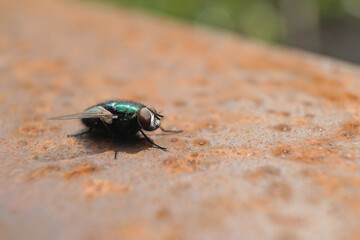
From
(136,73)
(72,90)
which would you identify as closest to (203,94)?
(136,73)

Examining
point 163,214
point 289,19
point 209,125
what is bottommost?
point 163,214

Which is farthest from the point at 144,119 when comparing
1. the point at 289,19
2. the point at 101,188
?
the point at 289,19

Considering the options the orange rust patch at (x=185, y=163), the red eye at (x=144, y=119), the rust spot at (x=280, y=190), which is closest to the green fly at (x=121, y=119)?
the red eye at (x=144, y=119)

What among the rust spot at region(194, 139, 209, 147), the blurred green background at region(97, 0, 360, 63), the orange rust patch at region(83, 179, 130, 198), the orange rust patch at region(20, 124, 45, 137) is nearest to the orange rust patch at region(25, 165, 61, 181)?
the orange rust patch at region(83, 179, 130, 198)

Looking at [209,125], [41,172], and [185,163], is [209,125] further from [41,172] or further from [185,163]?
[41,172]

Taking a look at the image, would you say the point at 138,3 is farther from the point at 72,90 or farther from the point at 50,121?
the point at 50,121

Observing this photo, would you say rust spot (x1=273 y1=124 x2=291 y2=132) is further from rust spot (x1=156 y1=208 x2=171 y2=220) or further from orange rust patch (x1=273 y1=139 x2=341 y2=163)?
rust spot (x1=156 y1=208 x2=171 y2=220)

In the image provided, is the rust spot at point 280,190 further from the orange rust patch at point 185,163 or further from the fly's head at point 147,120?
the fly's head at point 147,120
